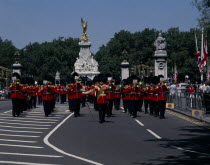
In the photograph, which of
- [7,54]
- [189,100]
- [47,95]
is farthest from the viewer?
[7,54]

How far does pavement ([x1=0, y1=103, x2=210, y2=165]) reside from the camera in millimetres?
12297

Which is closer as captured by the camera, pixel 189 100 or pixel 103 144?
pixel 103 144

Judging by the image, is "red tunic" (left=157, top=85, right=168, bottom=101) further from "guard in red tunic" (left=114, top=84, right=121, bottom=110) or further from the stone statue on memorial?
the stone statue on memorial

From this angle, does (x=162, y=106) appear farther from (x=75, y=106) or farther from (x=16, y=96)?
(x=16, y=96)

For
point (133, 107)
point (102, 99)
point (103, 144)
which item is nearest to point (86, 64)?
point (133, 107)

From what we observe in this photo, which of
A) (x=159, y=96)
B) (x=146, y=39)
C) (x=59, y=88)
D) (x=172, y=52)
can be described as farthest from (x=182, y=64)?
(x=159, y=96)

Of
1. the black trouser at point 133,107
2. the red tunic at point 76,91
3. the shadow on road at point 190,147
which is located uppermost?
the red tunic at point 76,91

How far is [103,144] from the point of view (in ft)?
50.0

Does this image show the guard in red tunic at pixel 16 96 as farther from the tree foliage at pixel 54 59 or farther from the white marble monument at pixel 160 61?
the tree foliage at pixel 54 59

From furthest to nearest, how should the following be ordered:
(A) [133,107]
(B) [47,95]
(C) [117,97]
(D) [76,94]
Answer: (C) [117,97], (B) [47,95], (D) [76,94], (A) [133,107]

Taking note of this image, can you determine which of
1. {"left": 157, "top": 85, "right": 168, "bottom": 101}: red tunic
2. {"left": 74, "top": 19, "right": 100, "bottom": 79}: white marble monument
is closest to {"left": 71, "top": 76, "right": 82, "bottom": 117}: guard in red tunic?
{"left": 157, "top": 85, "right": 168, "bottom": 101}: red tunic

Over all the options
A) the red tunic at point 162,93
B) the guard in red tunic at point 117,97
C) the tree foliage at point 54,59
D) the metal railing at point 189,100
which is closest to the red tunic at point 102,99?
the red tunic at point 162,93

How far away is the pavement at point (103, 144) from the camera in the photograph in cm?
1230

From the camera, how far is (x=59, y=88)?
4675 centimetres
